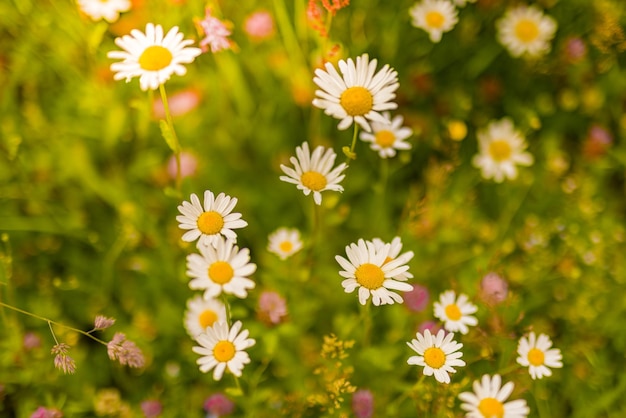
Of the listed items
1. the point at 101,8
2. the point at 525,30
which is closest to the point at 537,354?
the point at 525,30

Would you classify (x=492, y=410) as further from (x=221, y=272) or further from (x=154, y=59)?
(x=154, y=59)

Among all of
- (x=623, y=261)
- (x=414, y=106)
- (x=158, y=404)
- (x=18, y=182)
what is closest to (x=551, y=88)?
(x=414, y=106)

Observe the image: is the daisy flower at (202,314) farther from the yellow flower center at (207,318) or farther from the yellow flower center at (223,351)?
the yellow flower center at (223,351)

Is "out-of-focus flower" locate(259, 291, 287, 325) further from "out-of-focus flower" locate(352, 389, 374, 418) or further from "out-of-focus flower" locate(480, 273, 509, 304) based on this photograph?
"out-of-focus flower" locate(480, 273, 509, 304)

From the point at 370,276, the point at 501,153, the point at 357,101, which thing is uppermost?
the point at 501,153

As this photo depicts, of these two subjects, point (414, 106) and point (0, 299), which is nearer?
point (0, 299)

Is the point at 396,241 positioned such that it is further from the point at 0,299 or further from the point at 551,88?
the point at 551,88
